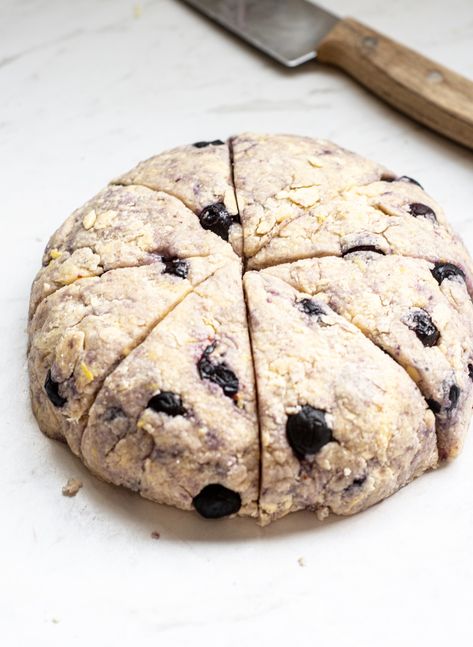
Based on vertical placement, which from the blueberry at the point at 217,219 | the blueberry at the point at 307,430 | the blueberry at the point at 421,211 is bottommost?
the blueberry at the point at 307,430

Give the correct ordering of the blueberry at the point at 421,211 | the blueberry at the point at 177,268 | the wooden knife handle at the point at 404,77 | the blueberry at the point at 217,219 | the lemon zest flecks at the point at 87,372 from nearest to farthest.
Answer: the lemon zest flecks at the point at 87,372, the blueberry at the point at 177,268, the blueberry at the point at 217,219, the blueberry at the point at 421,211, the wooden knife handle at the point at 404,77

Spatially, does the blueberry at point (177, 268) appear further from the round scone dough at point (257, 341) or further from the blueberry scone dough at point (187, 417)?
the blueberry scone dough at point (187, 417)

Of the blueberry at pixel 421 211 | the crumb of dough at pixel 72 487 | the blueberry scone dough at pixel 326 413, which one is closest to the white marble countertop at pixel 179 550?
the crumb of dough at pixel 72 487

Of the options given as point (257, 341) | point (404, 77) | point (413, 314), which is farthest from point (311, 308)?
point (404, 77)

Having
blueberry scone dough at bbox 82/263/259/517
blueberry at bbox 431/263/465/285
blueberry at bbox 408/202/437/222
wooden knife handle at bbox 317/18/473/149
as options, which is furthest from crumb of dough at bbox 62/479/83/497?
wooden knife handle at bbox 317/18/473/149

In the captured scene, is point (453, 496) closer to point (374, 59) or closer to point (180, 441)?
point (180, 441)

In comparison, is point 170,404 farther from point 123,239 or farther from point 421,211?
point 421,211

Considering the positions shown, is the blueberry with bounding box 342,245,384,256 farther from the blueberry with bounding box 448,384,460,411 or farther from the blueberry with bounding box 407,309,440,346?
the blueberry with bounding box 448,384,460,411

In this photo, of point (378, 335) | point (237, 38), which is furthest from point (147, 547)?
point (237, 38)
